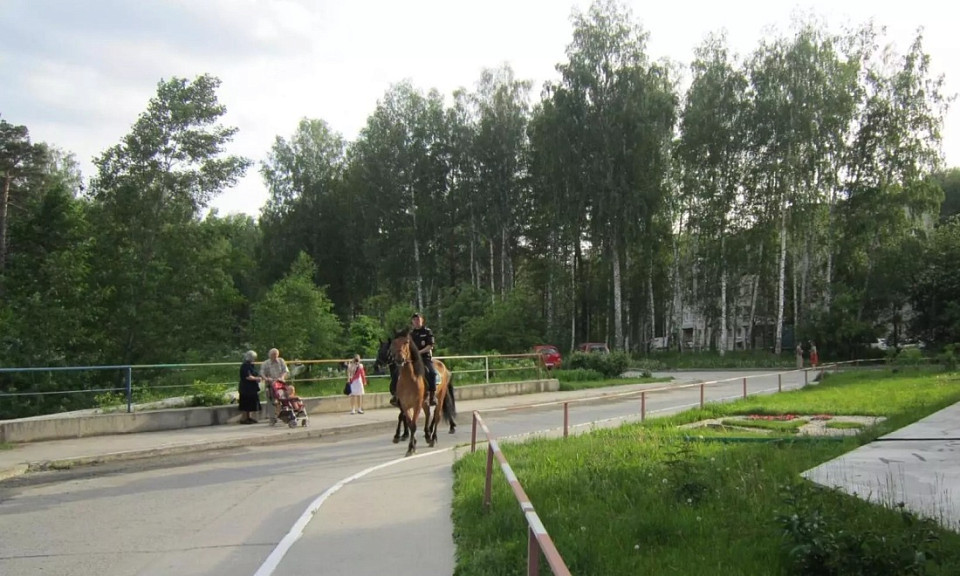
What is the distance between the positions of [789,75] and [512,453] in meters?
43.7

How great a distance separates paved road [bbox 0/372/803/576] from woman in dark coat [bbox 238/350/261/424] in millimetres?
3401

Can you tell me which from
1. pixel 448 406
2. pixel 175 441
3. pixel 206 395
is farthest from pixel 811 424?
pixel 206 395

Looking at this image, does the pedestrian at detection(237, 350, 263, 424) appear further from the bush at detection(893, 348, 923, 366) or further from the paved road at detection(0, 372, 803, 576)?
the bush at detection(893, 348, 923, 366)

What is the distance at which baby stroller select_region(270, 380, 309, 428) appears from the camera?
16.6 metres

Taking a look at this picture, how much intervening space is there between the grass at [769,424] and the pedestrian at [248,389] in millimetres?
10470

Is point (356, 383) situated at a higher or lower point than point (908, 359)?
higher

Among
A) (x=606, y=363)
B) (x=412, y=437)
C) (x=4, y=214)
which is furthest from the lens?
(x=4, y=214)

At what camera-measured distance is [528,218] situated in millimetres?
57094

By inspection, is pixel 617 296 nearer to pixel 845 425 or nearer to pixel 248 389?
pixel 248 389

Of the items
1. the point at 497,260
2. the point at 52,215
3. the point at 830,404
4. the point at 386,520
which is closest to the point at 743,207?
the point at 497,260

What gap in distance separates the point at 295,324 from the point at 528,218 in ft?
87.2

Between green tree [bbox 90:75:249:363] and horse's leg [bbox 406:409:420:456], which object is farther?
green tree [bbox 90:75:249:363]

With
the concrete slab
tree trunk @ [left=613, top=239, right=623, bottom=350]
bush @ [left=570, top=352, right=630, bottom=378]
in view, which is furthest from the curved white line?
tree trunk @ [left=613, top=239, right=623, bottom=350]

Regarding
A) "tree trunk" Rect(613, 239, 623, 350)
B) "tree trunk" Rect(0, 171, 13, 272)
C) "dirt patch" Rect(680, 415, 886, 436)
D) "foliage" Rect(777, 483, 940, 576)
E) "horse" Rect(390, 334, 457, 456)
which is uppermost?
"tree trunk" Rect(0, 171, 13, 272)
